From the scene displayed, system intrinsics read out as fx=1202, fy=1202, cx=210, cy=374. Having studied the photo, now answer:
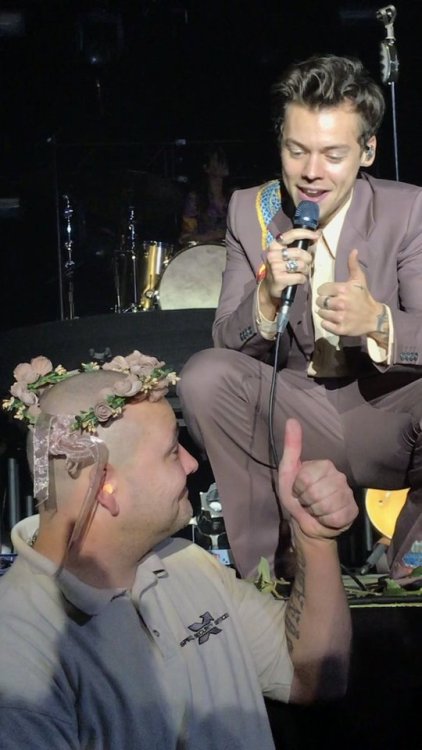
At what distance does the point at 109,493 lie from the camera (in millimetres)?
2500

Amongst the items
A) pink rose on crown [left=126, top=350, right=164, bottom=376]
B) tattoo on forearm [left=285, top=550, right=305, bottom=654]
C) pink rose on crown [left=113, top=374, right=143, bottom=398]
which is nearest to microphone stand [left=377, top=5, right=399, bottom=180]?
pink rose on crown [left=126, top=350, right=164, bottom=376]

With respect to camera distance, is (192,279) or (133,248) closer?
(192,279)

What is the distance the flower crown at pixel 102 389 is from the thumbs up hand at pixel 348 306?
574 mm

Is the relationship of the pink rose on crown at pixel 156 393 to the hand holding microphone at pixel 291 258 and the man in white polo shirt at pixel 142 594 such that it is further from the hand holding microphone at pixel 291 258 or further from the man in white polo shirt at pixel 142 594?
the hand holding microphone at pixel 291 258

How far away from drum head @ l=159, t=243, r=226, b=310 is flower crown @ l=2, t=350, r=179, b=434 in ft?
9.42

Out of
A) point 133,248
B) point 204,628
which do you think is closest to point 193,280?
point 133,248

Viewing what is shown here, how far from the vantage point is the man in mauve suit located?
338 centimetres

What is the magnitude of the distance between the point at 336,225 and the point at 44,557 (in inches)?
64.5

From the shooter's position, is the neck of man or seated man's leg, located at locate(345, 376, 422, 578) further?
seated man's leg, located at locate(345, 376, 422, 578)

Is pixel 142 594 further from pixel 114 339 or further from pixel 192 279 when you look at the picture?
pixel 192 279

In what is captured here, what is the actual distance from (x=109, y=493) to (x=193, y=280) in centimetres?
319

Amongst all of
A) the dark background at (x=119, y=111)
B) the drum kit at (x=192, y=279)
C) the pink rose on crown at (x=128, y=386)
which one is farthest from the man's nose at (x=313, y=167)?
the dark background at (x=119, y=111)

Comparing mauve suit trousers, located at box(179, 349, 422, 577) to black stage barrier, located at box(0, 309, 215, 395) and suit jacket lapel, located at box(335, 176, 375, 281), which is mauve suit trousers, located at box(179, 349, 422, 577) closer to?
suit jacket lapel, located at box(335, 176, 375, 281)

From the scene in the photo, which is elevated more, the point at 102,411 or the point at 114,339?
the point at 102,411
